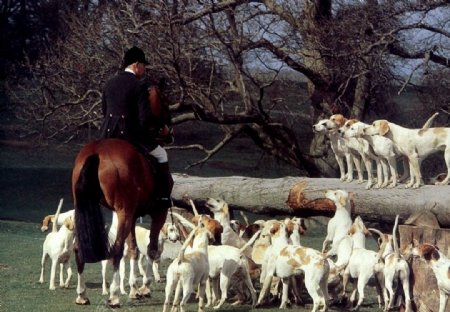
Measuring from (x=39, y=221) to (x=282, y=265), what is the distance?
47.3 ft

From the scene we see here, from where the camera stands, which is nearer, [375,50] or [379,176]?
[379,176]

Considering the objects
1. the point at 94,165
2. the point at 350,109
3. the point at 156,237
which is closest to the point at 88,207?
the point at 94,165

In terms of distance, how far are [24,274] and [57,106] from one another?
370 inches

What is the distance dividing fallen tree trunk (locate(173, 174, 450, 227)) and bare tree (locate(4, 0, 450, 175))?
4.19 meters

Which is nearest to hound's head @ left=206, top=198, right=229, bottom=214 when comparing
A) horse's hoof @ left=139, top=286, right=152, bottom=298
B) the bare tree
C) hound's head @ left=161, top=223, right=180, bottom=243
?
hound's head @ left=161, top=223, right=180, bottom=243

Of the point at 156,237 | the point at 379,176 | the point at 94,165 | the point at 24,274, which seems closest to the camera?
the point at 94,165

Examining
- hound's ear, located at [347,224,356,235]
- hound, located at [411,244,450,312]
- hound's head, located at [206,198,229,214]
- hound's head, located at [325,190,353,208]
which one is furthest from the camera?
hound's head, located at [206,198,229,214]

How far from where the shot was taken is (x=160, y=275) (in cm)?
1319

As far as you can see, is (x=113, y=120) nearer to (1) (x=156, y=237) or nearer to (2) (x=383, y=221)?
(1) (x=156, y=237)

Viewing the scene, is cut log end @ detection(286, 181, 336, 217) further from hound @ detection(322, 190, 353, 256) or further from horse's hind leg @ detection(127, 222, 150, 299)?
horse's hind leg @ detection(127, 222, 150, 299)

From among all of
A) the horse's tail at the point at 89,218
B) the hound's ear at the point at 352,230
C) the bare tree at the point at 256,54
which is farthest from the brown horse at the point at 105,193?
the bare tree at the point at 256,54

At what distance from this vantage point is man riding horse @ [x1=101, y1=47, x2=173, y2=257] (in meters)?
9.88

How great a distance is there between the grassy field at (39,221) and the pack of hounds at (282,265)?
0.76 ft

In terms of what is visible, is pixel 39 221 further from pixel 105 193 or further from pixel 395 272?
pixel 395 272
